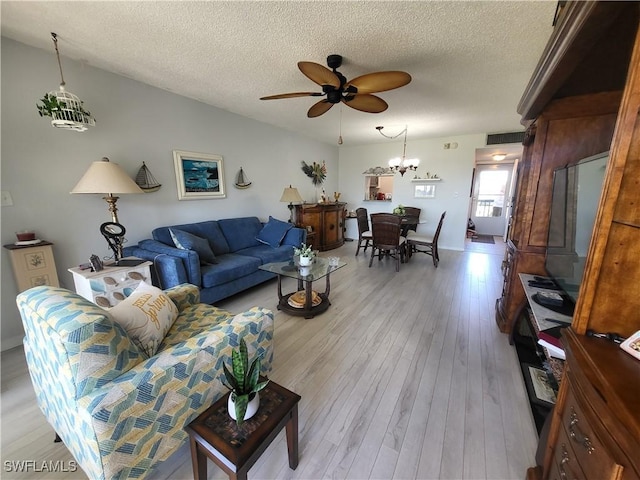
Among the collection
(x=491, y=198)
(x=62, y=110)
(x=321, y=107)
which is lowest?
(x=491, y=198)

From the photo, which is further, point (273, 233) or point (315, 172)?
point (315, 172)

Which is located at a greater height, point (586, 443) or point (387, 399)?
point (586, 443)

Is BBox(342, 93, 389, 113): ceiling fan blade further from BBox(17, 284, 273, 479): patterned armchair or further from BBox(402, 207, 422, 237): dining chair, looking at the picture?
BBox(402, 207, 422, 237): dining chair

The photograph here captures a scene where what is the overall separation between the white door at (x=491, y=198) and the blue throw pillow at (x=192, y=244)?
7.75 m

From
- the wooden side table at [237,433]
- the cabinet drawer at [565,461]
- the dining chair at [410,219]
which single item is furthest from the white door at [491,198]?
the wooden side table at [237,433]

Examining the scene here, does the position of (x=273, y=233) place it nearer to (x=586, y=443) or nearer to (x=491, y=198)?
(x=586, y=443)

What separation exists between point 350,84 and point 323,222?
3.52 meters

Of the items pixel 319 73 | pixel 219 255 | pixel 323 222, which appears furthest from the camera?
pixel 323 222

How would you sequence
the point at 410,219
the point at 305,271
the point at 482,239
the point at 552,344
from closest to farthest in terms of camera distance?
the point at 552,344, the point at 305,271, the point at 410,219, the point at 482,239

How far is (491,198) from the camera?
7.52 metres

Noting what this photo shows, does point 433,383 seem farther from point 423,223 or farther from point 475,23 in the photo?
point 423,223

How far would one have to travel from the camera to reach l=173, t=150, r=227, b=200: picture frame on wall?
3.18m

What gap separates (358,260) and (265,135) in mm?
2880

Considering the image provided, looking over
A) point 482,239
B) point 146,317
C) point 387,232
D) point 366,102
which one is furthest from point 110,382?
point 482,239
